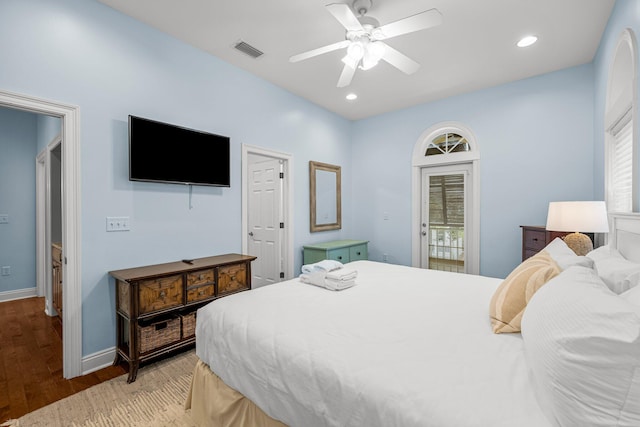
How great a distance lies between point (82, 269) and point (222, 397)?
1.64 metres

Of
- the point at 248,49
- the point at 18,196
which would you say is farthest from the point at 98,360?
the point at 18,196

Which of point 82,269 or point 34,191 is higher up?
point 34,191

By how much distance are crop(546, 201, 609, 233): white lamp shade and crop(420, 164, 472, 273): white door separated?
168 cm

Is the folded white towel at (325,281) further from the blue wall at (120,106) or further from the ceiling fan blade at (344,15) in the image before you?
the ceiling fan blade at (344,15)

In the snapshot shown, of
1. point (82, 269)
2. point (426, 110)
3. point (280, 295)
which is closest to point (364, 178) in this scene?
point (426, 110)

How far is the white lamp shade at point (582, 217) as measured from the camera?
2414 millimetres

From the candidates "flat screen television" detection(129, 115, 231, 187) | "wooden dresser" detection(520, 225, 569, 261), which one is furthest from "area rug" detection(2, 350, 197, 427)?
"wooden dresser" detection(520, 225, 569, 261)

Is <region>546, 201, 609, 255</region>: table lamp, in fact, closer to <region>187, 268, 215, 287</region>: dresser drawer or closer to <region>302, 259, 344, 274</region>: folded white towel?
<region>302, 259, 344, 274</region>: folded white towel

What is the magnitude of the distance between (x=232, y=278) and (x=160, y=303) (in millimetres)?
691

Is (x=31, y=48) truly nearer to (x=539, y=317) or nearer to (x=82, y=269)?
(x=82, y=269)

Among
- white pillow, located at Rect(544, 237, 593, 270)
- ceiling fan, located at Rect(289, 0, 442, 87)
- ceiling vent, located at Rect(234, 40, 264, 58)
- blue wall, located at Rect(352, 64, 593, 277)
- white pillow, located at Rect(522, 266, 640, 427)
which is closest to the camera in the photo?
white pillow, located at Rect(522, 266, 640, 427)

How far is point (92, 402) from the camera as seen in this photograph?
198 cm

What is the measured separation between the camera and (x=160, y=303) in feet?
7.79

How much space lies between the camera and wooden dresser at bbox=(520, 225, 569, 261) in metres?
2.96
